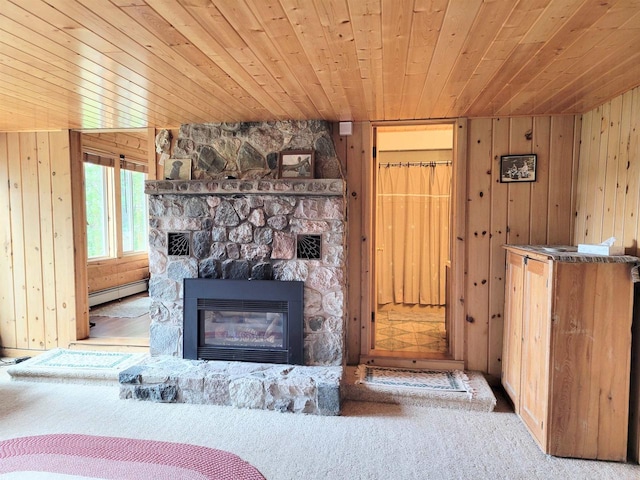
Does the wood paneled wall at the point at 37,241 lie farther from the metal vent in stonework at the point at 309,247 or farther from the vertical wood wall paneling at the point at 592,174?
the vertical wood wall paneling at the point at 592,174

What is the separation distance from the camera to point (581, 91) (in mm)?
2314

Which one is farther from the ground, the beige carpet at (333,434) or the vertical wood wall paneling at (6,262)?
the vertical wood wall paneling at (6,262)

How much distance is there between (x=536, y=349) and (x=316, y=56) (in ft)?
7.03

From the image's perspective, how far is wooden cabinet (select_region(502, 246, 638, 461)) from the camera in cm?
205

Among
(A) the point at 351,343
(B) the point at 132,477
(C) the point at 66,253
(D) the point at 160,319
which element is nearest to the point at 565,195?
(A) the point at 351,343

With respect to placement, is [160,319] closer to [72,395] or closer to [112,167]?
[72,395]

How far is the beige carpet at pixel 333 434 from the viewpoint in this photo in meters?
2.00

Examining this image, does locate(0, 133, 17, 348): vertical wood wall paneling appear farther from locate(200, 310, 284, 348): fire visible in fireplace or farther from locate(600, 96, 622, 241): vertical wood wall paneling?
locate(600, 96, 622, 241): vertical wood wall paneling

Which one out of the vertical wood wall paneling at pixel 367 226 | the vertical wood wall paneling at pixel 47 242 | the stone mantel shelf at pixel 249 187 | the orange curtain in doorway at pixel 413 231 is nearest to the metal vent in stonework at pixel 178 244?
the stone mantel shelf at pixel 249 187

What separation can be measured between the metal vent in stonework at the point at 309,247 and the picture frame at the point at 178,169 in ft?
3.68

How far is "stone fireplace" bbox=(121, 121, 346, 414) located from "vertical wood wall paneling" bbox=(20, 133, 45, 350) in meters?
1.35

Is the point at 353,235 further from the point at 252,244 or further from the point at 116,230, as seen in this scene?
the point at 116,230

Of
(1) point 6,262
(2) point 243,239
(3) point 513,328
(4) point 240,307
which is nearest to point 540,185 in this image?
(3) point 513,328

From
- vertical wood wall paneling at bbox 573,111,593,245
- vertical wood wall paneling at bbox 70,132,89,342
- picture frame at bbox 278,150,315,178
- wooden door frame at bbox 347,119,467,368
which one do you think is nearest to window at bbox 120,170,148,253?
vertical wood wall paneling at bbox 70,132,89,342
